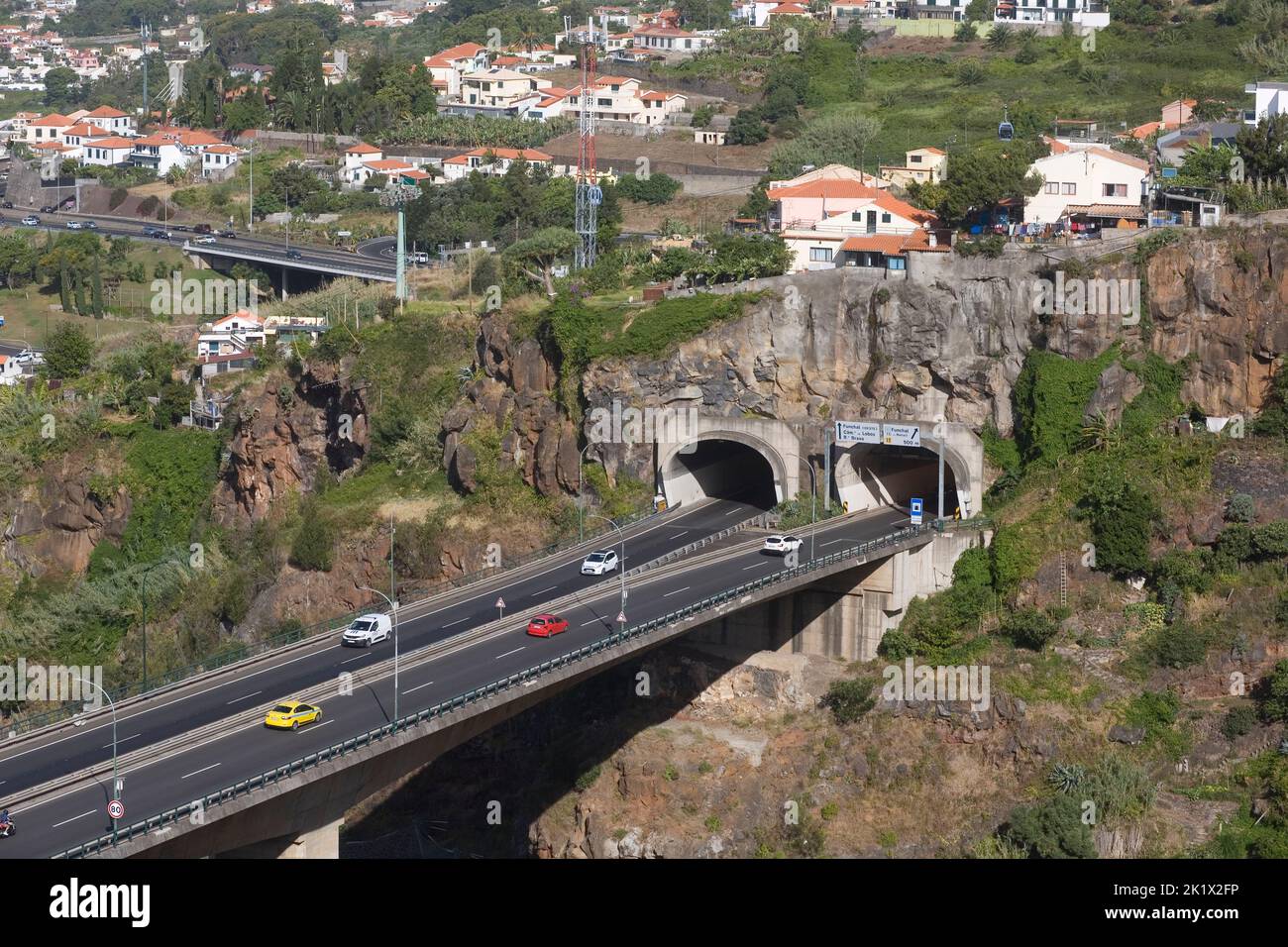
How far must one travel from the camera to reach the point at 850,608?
76.3m

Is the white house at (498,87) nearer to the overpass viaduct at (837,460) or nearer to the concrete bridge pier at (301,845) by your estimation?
the overpass viaduct at (837,460)

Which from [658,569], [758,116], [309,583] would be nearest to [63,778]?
[658,569]

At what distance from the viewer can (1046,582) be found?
242 ft

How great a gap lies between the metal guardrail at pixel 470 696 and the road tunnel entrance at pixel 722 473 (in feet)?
30.1

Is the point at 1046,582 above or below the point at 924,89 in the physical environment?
below

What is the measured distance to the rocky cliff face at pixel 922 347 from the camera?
7956 cm

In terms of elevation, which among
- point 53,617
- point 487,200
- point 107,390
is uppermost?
point 487,200

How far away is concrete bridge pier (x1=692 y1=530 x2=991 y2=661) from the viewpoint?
7569 cm

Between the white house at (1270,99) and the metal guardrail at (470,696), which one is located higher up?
the white house at (1270,99)

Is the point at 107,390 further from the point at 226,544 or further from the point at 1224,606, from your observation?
the point at 1224,606

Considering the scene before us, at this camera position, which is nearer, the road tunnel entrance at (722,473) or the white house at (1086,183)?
the road tunnel entrance at (722,473)

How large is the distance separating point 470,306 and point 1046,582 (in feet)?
144

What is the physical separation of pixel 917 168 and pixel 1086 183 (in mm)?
25018

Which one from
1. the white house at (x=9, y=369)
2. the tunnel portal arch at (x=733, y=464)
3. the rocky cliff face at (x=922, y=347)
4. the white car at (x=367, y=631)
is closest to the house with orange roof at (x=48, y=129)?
the white house at (x=9, y=369)
